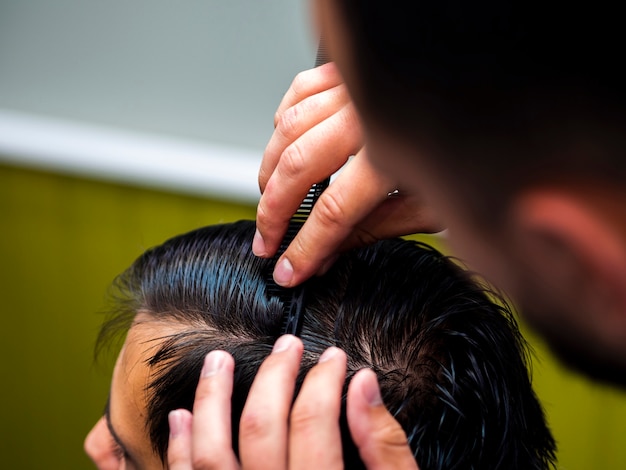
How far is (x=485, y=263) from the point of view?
0.37m

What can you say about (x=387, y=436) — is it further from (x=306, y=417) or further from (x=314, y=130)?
(x=314, y=130)

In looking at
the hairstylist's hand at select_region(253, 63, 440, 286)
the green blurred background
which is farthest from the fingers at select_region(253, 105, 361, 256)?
the green blurred background

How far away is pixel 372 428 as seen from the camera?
56 centimetres

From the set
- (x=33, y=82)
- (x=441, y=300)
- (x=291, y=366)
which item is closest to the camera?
(x=291, y=366)

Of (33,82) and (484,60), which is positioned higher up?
(484,60)

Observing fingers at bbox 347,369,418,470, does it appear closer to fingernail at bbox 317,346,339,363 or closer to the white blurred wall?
fingernail at bbox 317,346,339,363

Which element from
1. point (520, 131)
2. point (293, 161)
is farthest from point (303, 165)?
point (520, 131)

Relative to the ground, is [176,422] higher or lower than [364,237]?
lower

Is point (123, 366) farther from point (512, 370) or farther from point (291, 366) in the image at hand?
point (512, 370)

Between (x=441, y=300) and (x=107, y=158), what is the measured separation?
940mm

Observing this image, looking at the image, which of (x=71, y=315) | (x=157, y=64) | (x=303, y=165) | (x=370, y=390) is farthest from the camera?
(x=71, y=315)

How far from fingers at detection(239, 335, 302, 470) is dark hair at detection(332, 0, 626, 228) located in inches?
10.6

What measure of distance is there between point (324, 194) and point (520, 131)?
0.34 meters

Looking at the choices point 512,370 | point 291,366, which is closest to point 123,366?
point 291,366
